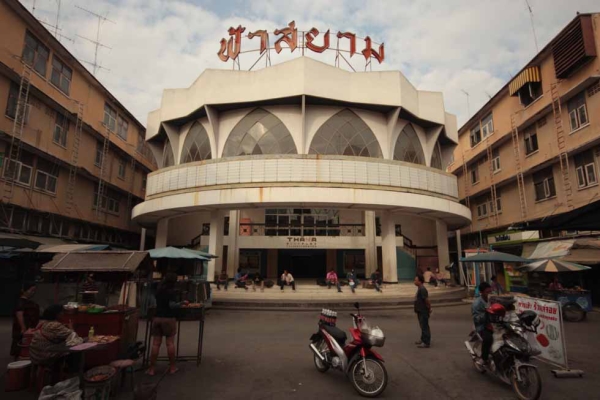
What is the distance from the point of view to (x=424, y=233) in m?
27.7

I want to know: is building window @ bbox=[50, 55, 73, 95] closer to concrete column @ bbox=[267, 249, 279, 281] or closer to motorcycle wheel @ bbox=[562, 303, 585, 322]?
concrete column @ bbox=[267, 249, 279, 281]

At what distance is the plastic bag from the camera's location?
161 inches

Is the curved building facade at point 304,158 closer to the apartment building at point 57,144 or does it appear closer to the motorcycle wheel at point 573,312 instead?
the apartment building at point 57,144

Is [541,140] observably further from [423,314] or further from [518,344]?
[518,344]

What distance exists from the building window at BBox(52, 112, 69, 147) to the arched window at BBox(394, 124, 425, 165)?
19932 mm

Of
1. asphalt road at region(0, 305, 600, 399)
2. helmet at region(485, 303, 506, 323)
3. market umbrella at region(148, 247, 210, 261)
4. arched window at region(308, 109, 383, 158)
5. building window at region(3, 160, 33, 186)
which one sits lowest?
asphalt road at region(0, 305, 600, 399)

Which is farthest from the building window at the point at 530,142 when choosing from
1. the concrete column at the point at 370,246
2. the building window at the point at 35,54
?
the building window at the point at 35,54

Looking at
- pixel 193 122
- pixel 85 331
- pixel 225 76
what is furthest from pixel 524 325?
pixel 193 122

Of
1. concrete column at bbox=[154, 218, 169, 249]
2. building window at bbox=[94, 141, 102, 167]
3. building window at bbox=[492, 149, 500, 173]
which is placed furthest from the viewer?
building window at bbox=[492, 149, 500, 173]

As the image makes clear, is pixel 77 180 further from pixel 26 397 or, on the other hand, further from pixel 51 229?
pixel 26 397

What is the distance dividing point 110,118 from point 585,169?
30.0 m

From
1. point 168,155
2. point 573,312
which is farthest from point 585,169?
point 168,155

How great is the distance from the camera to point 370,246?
78.9 feet

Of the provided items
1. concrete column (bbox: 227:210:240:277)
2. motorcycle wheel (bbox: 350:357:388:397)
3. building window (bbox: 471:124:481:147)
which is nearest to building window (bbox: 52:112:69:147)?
concrete column (bbox: 227:210:240:277)
